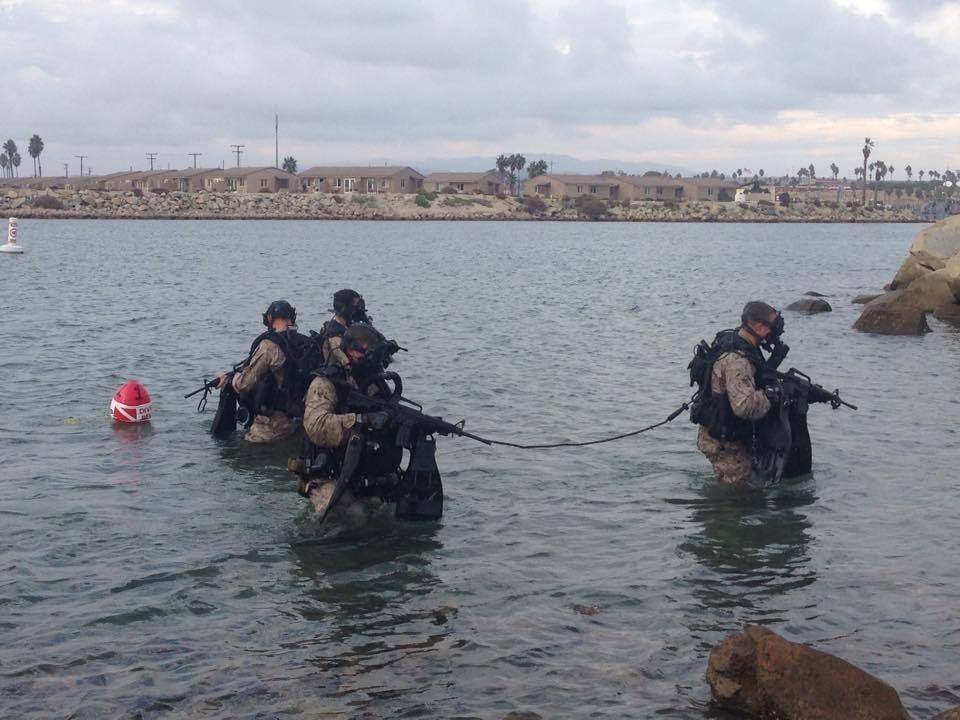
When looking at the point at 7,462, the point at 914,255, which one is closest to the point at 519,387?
the point at 7,462

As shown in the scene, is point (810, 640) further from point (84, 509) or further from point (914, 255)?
point (914, 255)

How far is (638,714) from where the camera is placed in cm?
671

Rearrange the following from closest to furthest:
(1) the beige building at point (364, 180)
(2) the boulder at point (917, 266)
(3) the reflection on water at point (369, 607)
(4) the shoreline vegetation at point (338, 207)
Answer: (3) the reflection on water at point (369, 607) < (2) the boulder at point (917, 266) < (4) the shoreline vegetation at point (338, 207) < (1) the beige building at point (364, 180)

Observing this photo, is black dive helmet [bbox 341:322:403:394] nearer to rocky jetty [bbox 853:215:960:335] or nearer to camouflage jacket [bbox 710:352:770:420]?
camouflage jacket [bbox 710:352:770:420]

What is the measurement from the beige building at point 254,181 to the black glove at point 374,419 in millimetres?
161200

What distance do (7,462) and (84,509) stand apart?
2.40 m

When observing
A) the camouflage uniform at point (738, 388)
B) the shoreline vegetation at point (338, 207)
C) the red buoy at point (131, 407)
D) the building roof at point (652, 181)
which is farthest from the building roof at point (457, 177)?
the camouflage uniform at point (738, 388)

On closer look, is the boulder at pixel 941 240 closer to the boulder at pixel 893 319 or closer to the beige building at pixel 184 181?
the boulder at pixel 893 319

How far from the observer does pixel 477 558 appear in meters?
9.51

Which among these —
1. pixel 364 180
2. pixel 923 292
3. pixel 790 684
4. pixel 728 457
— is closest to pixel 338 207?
pixel 364 180

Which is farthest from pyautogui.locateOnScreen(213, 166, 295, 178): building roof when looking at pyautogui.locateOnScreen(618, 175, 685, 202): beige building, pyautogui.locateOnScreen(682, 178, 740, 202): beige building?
pyautogui.locateOnScreen(682, 178, 740, 202): beige building

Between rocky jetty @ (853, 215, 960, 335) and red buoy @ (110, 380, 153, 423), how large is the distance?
1837 centimetres

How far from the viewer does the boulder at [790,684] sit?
239 inches

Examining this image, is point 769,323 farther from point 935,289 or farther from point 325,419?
point 935,289
